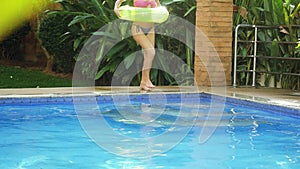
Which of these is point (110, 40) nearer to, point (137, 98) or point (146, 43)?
point (146, 43)

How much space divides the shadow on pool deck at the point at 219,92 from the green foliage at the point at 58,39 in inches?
113

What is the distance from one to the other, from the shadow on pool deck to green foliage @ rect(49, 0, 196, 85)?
3.04 ft

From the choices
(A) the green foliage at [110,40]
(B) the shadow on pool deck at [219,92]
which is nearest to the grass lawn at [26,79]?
(A) the green foliage at [110,40]

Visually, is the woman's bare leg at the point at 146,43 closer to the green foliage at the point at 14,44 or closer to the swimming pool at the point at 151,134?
the swimming pool at the point at 151,134

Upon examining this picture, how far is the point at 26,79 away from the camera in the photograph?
11.7 meters

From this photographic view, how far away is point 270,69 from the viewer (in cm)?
996

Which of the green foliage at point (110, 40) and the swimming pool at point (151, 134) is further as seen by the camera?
the green foliage at point (110, 40)

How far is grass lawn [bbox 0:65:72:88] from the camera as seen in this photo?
11047mm

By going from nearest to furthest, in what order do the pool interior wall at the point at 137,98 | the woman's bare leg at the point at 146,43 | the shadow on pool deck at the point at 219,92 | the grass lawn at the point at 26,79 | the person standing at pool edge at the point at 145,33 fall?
1. the pool interior wall at the point at 137,98
2. the shadow on pool deck at the point at 219,92
3. the person standing at pool edge at the point at 145,33
4. the woman's bare leg at the point at 146,43
5. the grass lawn at the point at 26,79

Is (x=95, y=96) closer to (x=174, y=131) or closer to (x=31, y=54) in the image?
(x=174, y=131)

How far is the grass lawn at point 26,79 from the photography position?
11047mm

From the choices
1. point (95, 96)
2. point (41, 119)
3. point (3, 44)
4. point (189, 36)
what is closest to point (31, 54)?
point (3, 44)

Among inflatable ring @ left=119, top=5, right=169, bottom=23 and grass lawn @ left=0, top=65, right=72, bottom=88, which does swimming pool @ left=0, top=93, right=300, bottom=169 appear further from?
grass lawn @ left=0, top=65, right=72, bottom=88

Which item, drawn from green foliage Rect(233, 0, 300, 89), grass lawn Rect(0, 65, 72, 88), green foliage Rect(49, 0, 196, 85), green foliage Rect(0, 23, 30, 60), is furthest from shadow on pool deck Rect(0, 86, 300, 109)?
green foliage Rect(0, 23, 30, 60)
